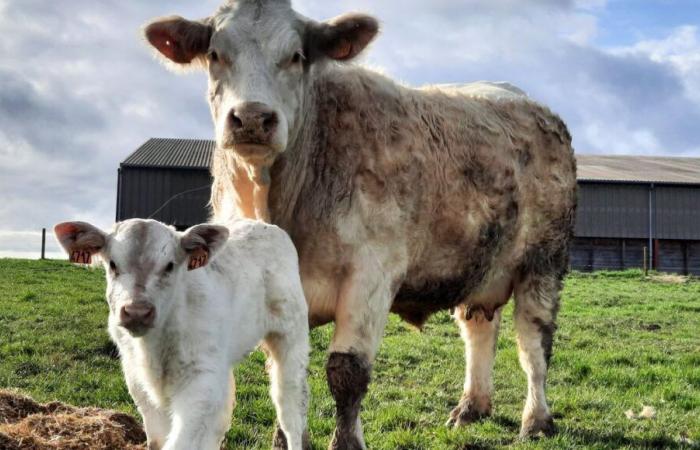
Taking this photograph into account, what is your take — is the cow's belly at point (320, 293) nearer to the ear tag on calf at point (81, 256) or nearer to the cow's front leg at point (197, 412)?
the cow's front leg at point (197, 412)

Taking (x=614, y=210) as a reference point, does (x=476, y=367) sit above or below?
below

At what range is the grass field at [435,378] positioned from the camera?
7438 mm

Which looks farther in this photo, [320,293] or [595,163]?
[595,163]

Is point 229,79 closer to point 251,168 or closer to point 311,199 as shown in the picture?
point 251,168

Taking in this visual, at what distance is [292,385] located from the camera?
5379 mm

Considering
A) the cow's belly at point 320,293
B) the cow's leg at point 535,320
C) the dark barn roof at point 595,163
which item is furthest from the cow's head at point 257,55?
the dark barn roof at point 595,163

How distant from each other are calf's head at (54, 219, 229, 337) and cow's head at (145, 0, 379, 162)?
89 cm

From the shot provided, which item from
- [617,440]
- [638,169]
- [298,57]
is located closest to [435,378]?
[617,440]

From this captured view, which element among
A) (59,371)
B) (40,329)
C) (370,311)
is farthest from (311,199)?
(40,329)

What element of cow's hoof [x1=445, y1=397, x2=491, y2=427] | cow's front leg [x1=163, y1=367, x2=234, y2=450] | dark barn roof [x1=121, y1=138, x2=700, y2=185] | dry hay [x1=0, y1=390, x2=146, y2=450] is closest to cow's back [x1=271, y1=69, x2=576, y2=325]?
cow's hoof [x1=445, y1=397, x2=491, y2=427]

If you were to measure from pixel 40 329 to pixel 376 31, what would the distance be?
24.8 feet

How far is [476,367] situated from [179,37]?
4.41 m

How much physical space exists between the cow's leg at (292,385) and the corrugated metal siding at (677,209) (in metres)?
40.4

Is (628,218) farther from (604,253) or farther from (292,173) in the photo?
(292,173)
